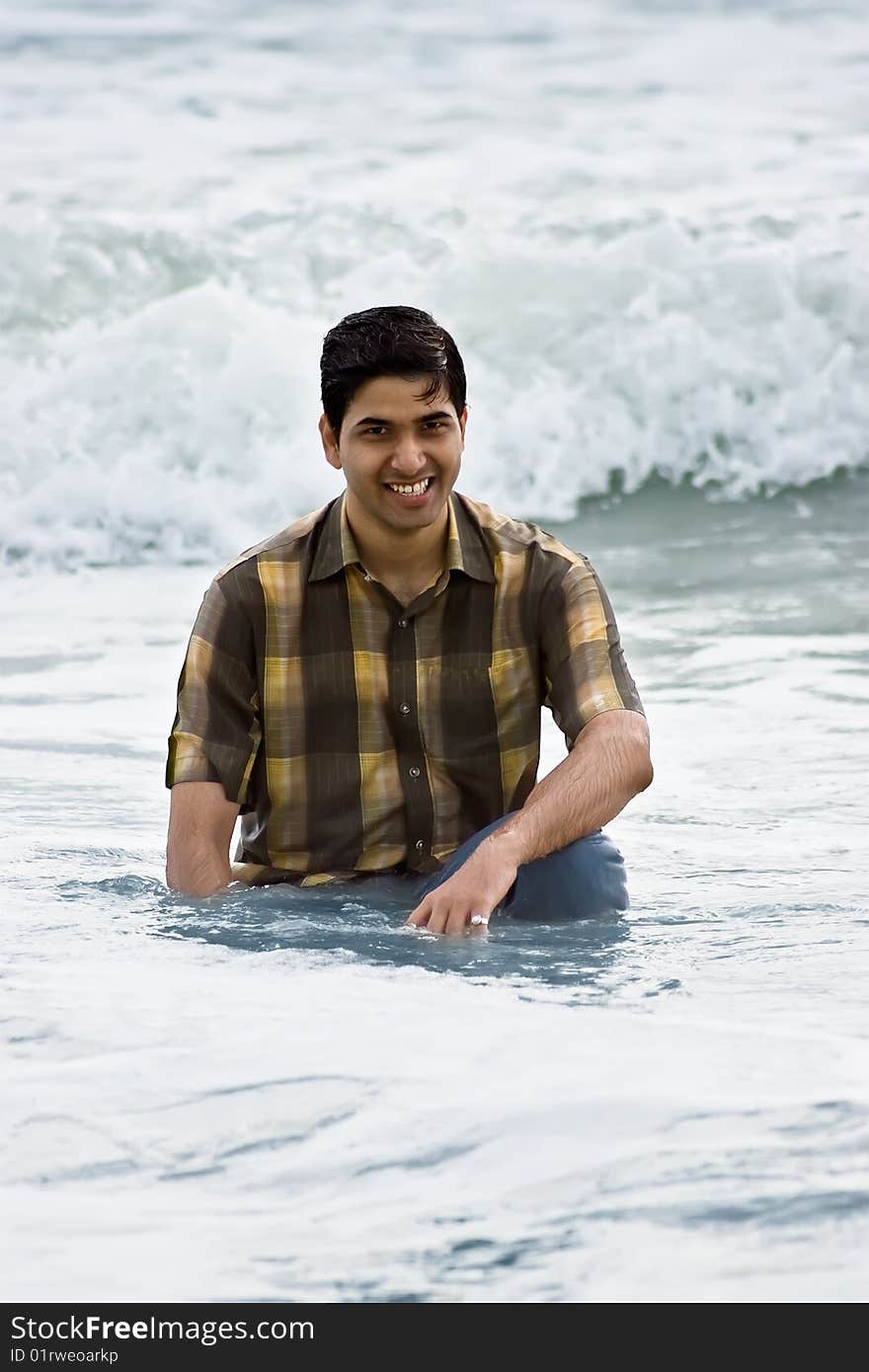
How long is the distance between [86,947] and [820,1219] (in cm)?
166

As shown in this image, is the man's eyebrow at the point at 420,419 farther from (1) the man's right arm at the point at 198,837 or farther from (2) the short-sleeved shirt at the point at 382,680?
(1) the man's right arm at the point at 198,837

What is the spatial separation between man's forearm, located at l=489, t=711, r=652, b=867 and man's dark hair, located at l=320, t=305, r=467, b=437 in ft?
2.38

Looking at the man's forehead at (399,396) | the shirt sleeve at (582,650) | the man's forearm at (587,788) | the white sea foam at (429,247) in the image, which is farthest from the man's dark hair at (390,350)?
the white sea foam at (429,247)

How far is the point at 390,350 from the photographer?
147 inches

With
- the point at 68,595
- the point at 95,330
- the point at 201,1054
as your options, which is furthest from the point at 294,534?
the point at 95,330

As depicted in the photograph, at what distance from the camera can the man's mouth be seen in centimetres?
378

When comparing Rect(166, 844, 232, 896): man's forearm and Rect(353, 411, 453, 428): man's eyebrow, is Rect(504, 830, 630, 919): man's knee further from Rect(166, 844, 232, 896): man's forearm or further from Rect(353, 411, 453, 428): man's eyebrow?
Rect(353, 411, 453, 428): man's eyebrow

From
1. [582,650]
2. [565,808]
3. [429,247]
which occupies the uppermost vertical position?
[429,247]

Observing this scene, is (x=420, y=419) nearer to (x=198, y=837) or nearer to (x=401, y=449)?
(x=401, y=449)

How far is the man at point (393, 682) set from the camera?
3.80 meters

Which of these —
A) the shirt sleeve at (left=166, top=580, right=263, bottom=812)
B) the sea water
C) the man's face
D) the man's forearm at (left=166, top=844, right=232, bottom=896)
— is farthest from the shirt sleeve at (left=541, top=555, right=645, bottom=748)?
the man's forearm at (left=166, top=844, right=232, bottom=896)

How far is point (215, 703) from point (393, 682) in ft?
1.17

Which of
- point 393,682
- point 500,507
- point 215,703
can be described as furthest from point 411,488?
point 500,507
